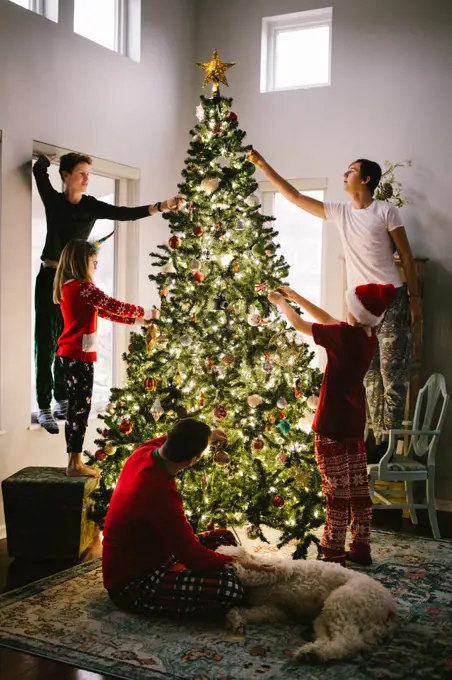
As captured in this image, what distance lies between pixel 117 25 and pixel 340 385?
10.7 ft

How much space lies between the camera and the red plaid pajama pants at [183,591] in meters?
3.09

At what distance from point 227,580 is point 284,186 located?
2.30m

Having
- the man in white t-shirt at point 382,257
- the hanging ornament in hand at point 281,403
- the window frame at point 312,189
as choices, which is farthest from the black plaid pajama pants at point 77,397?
the window frame at point 312,189

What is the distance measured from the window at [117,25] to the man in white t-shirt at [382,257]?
187cm

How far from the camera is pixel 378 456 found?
214 inches

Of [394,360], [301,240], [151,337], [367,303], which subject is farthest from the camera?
[301,240]

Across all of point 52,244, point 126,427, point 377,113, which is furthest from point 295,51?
point 126,427

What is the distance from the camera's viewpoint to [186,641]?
3.00m

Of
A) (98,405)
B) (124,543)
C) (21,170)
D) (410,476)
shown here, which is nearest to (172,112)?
(21,170)

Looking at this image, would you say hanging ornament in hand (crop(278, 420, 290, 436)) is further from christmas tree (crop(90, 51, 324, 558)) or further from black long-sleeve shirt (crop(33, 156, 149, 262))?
black long-sleeve shirt (crop(33, 156, 149, 262))

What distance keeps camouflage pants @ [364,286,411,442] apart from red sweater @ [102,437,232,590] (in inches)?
73.5

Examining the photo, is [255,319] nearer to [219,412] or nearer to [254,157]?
[219,412]

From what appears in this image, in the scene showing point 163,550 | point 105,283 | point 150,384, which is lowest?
point 163,550

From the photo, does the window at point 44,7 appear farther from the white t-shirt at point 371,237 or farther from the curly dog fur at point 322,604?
the curly dog fur at point 322,604
